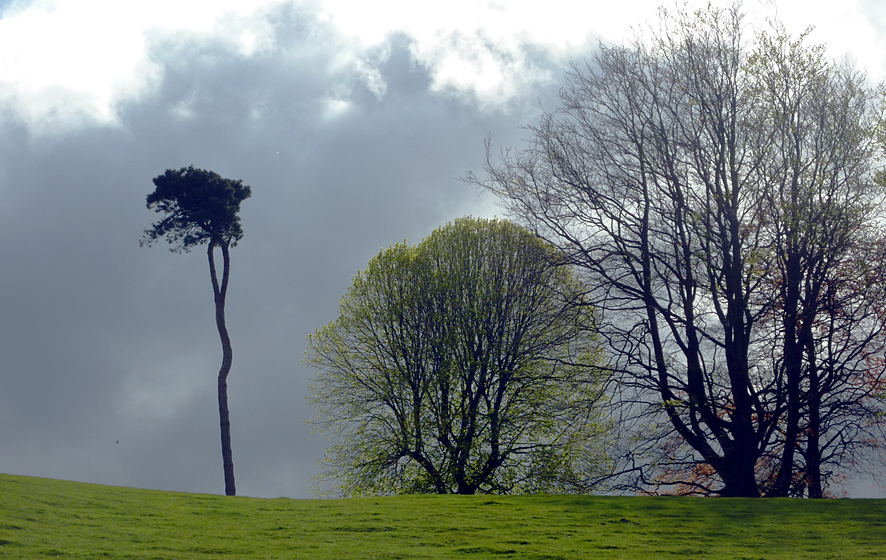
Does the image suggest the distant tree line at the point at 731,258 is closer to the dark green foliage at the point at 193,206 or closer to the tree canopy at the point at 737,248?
the tree canopy at the point at 737,248

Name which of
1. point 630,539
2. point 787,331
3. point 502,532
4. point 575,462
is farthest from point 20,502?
point 575,462

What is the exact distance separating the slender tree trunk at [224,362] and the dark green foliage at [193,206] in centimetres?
79

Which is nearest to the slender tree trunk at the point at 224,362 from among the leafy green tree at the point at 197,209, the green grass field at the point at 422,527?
the leafy green tree at the point at 197,209

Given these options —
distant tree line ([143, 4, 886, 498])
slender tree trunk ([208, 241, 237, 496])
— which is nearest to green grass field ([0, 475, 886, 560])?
Answer: distant tree line ([143, 4, 886, 498])

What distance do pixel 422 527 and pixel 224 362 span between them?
18.4 meters

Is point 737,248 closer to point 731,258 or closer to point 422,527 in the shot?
point 731,258

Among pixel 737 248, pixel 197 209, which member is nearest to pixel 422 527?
pixel 737 248

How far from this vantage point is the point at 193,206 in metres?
33.0

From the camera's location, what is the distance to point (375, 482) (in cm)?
2969

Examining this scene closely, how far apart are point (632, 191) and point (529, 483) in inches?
550

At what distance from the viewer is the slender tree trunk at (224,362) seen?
28203 millimetres

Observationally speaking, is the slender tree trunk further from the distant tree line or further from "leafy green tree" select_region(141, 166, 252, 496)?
the distant tree line

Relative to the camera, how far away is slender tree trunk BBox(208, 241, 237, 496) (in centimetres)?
2820

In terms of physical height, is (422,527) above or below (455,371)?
below
